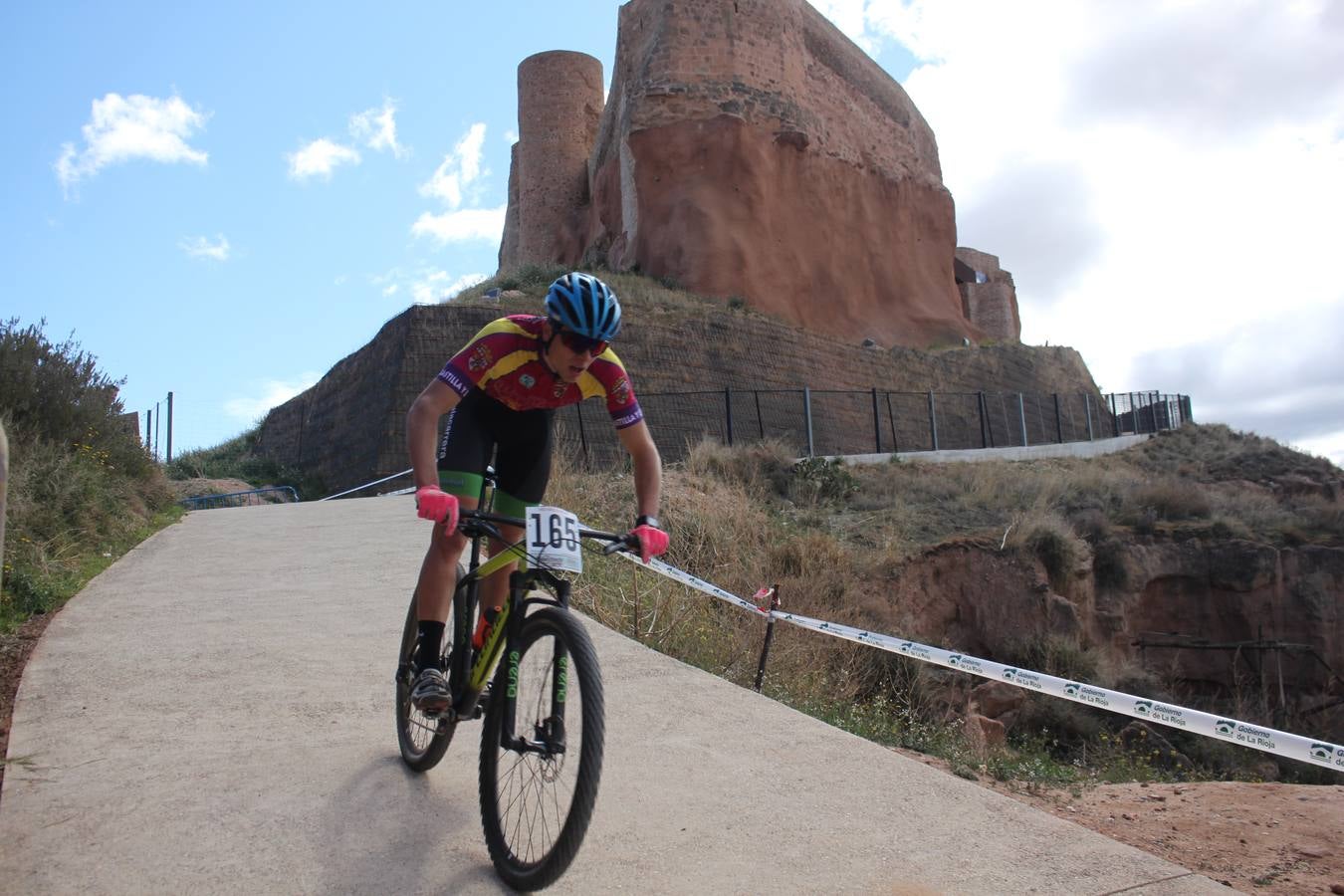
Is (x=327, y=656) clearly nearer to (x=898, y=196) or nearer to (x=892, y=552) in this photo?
(x=892, y=552)

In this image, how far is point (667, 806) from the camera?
390cm

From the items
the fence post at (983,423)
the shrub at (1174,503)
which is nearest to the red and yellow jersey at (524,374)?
the shrub at (1174,503)

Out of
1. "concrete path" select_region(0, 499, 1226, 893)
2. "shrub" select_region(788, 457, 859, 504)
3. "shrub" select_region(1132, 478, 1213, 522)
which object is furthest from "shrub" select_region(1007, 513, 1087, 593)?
"concrete path" select_region(0, 499, 1226, 893)

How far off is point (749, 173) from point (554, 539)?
29.5 metres

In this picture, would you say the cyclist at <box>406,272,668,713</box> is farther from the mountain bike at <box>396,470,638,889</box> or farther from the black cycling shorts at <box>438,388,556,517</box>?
the mountain bike at <box>396,470,638,889</box>

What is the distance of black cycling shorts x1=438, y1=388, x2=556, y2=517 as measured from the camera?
149 inches

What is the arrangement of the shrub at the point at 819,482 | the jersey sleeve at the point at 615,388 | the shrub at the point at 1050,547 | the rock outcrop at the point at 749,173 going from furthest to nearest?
the rock outcrop at the point at 749,173
the shrub at the point at 819,482
the shrub at the point at 1050,547
the jersey sleeve at the point at 615,388

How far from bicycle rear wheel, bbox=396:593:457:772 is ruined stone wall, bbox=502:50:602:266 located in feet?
113

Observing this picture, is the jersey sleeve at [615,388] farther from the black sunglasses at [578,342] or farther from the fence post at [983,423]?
the fence post at [983,423]

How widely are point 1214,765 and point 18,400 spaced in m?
12.6

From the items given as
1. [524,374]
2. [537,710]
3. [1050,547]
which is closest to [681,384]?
[1050,547]

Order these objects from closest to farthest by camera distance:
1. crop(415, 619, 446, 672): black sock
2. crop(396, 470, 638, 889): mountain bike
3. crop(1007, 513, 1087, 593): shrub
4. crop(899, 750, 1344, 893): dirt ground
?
crop(396, 470, 638, 889): mountain bike → crop(415, 619, 446, 672): black sock → crop(899, 750, 1344, 893): dirt ground → crop(1007, 513, 1087, 593): shrub

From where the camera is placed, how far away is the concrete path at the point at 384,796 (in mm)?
3299

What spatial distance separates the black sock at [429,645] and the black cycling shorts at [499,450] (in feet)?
1.56
